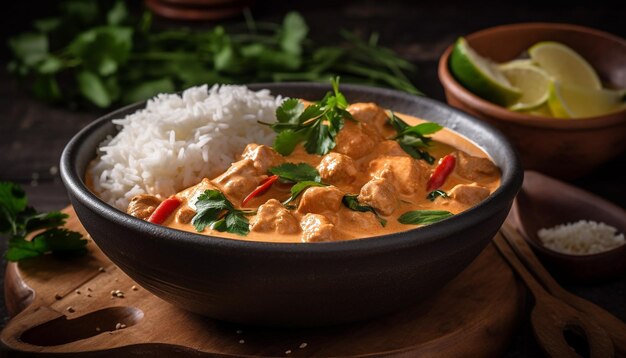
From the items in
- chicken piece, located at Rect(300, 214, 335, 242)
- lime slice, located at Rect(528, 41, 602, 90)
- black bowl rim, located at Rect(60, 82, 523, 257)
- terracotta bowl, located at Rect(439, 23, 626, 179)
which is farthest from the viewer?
lime slice, located at Rect(528, 41, 602, 90)

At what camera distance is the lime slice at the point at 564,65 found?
398 cm

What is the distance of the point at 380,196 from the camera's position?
235cm

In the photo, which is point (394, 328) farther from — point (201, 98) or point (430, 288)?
point (201, 98)

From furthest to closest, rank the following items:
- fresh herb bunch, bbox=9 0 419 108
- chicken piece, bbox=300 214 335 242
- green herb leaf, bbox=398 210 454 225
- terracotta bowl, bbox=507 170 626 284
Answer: fresh herb bunch, bbox=9 0 419 108, terracotta bowl, bbox=507 170 626 284, green herb leaf, bbox=398 210 454 225, chicken piece, bbox=300 214 335 242

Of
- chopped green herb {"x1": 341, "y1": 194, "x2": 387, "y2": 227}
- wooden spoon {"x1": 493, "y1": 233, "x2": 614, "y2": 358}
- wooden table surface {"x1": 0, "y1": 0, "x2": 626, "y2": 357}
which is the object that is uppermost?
chopped green herb {"x1": 341, "y1": 194, "x2": 387, "y2": 227}

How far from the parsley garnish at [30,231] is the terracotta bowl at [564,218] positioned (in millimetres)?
1571

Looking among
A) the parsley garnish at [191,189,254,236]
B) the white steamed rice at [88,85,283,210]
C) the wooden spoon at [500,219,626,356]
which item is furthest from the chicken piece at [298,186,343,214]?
the wooden spoon at [500,219,626,356]

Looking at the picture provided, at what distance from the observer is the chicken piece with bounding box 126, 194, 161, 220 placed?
95.6 inches

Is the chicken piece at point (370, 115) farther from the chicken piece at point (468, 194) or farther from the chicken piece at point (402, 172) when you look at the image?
the chicken piece at point (468, 194)

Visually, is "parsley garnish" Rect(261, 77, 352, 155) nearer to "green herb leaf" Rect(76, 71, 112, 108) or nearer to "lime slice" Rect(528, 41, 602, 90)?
"lime slice" Rect(528, 41, 602, 90)

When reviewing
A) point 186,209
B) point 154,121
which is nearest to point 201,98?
point 154,121

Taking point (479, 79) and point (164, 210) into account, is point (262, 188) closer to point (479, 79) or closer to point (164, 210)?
point (164, 210)

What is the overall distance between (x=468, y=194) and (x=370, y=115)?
21.3 inches

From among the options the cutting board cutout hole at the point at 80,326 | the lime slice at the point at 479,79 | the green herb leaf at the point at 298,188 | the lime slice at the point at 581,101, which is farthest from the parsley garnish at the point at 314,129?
the lime slice at the point at 581,101
